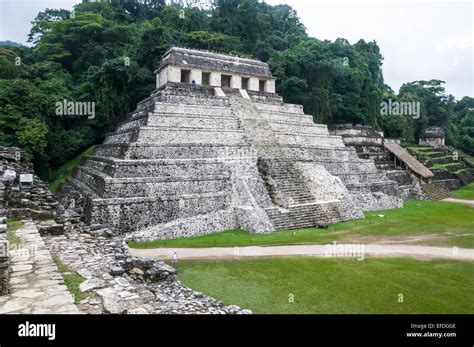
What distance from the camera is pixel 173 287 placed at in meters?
8.49

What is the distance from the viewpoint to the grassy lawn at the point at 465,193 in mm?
32156

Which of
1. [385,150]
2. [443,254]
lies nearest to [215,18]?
[385,150]

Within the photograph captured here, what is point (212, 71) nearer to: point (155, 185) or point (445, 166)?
point (155, 185)

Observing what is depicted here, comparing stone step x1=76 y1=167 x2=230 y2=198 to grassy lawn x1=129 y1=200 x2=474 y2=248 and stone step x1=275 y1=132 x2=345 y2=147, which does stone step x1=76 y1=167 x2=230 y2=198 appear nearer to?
grassy lawn x1=129 y1=200 x2=474 y2=248

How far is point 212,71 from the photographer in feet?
88.3

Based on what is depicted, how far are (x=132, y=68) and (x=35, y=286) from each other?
26.2m

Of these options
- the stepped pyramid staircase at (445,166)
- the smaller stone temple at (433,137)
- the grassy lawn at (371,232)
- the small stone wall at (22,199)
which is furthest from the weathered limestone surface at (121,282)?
the smaller stone temple at (433,137)

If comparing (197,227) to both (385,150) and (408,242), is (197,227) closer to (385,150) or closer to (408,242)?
(408,242)

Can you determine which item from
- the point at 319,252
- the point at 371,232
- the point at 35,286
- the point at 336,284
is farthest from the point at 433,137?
the point at 35,286

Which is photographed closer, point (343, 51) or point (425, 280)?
point (425, 280)

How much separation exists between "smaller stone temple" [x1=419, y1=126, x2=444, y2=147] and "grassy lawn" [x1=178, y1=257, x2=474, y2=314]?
147 feet

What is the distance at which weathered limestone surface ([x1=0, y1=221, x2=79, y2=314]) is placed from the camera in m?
5.27
